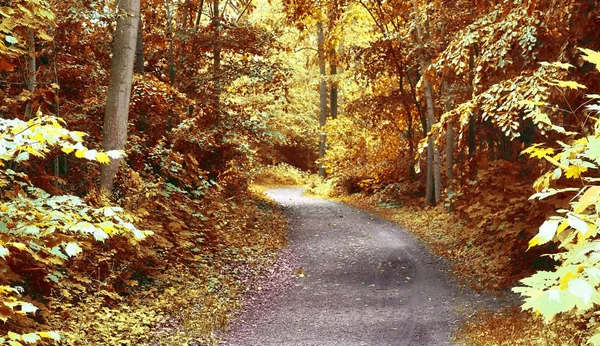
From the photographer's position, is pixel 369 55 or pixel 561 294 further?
pixel 369 55

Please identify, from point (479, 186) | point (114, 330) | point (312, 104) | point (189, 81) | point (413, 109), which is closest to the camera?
point (114, 330)

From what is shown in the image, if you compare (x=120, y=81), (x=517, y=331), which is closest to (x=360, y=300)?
(x=517, y=331)

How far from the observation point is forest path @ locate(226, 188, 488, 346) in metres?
6.98

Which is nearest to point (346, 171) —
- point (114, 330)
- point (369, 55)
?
point (369, 55)

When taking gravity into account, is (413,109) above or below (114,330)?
above

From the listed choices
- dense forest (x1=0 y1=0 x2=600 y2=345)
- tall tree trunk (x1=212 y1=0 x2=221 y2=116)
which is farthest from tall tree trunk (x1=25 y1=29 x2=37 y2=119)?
tall tree trunk (x1=212 y1=0 x2=221 y2=116)

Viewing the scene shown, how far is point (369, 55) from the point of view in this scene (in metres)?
17.0

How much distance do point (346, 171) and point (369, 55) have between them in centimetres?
748

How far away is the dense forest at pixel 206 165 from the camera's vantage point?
11.3 ft

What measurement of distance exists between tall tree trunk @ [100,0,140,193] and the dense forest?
0.03 m

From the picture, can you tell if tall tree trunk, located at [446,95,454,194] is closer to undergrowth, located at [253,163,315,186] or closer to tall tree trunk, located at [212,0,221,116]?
tall tree trunk, located at [212,0,221,116]

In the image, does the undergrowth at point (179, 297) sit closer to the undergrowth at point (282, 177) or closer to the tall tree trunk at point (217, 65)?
the tall tree trunk at point (217, 65)

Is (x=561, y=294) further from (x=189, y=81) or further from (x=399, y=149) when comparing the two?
(x=399, y=149)

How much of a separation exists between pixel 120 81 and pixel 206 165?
20.5ft
